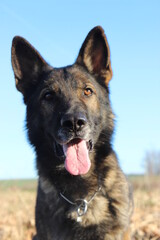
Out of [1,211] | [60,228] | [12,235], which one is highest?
[60,228]

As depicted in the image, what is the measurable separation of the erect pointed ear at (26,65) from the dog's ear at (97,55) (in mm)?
609

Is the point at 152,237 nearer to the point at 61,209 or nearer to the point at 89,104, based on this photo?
the point at 61,209

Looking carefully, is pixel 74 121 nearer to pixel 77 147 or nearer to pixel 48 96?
pixel 77 147

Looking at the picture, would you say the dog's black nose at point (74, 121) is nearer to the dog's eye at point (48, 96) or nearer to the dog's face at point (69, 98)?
the dog's face at point (69, 98)

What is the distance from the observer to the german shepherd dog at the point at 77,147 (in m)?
4.06

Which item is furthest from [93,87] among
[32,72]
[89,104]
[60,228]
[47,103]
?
[60,228]

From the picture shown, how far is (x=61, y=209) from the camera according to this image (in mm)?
4297

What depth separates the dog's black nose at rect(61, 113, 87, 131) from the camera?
3.82m

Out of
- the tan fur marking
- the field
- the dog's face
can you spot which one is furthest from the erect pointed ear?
the field

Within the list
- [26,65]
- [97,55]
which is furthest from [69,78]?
[26,65]

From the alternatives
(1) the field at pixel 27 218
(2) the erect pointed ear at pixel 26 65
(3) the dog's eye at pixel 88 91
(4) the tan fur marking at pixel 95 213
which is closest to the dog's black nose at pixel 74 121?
(3) the dog's eye at pixel 88 91

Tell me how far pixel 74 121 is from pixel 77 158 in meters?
0.47

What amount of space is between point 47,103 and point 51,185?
105cm

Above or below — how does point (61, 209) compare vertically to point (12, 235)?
above
